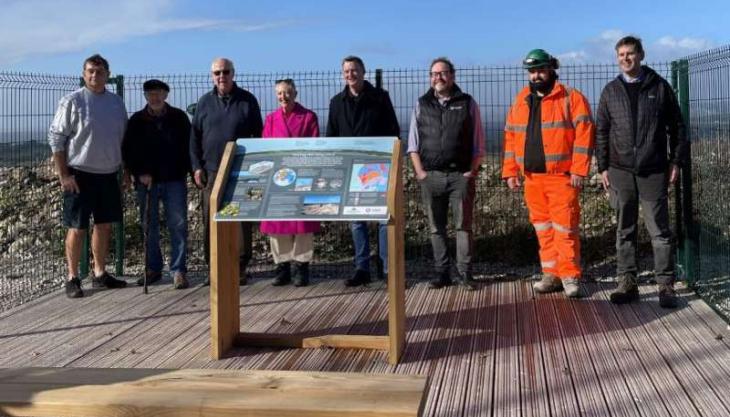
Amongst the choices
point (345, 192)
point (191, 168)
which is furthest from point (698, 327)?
point (191, 168)

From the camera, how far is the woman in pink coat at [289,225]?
24.2ft

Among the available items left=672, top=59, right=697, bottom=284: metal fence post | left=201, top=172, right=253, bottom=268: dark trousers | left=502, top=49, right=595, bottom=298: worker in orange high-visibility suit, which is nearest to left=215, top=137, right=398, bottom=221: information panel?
left=502, top=49, right=595, bottom=298: worker in orange high-visibility suit

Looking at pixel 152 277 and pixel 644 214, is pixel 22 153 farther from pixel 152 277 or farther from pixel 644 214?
pixel 644 214

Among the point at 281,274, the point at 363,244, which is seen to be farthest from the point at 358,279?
the point at 281,274

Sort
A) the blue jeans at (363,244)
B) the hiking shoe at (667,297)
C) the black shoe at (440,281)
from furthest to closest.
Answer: the blue jeans at (363,244) < the black shoe at (440,281) < the hiking shoe at (667,297)

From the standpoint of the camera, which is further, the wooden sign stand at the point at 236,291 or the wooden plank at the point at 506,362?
the wooden sign stand at the point at 236,291

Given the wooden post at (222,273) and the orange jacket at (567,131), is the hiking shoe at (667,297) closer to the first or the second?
the orange jacket at (567,131)

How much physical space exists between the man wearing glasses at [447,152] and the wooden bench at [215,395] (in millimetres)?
4126

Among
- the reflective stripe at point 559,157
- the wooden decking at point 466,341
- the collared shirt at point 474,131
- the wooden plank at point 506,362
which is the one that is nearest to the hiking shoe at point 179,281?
the wooden decking at point 466,341

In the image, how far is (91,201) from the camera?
752 cm

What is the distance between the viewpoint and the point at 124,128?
768cm

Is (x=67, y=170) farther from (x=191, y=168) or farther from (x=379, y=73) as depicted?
(x=379, y=73)

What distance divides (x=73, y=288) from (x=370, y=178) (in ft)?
11.9

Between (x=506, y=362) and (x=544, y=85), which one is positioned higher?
(x=544, y=85)
